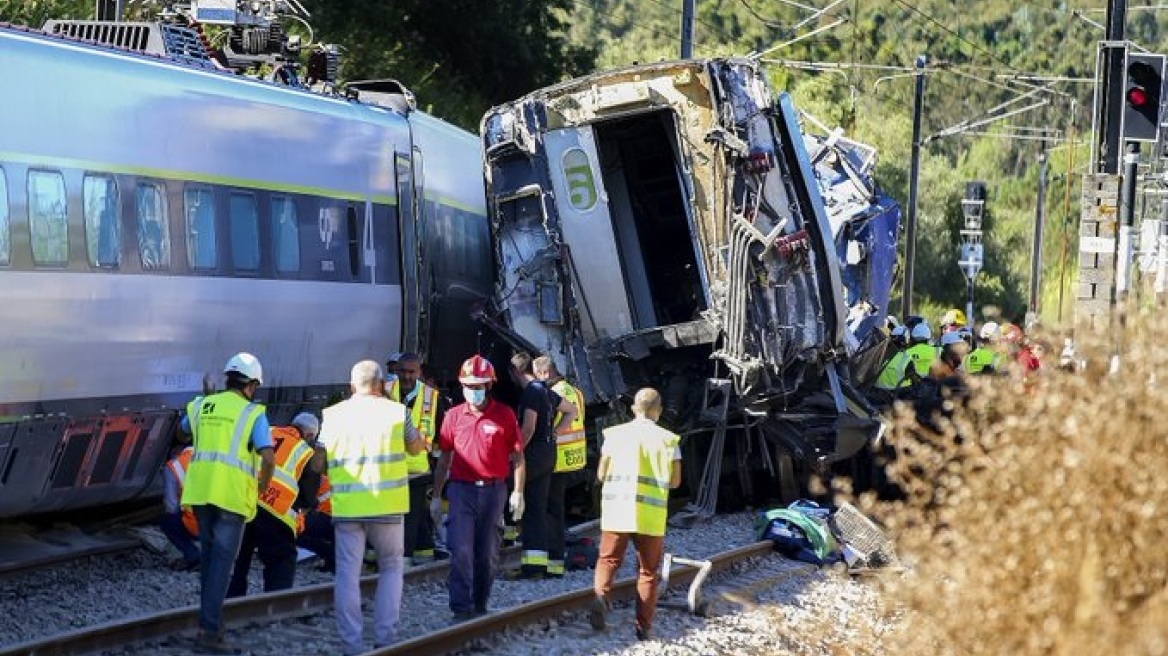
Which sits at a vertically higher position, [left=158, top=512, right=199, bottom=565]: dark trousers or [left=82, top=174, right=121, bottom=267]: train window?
[left=82, top=174, right=121, bottom=267]: train window

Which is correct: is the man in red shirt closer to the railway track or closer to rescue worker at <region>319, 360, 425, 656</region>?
the railway track

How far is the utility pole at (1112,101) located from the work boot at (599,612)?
30.4 ft

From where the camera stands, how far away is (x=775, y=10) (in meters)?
92.6

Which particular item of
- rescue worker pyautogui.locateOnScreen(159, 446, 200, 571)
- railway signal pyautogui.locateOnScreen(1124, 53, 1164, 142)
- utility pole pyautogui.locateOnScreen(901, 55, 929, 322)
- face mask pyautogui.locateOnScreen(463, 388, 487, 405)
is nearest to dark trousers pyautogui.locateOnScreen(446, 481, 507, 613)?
face mask pyautogui.locateOnScreen(463, 388, 487, 405)

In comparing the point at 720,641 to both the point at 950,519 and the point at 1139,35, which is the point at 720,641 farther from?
the point at 1139,35

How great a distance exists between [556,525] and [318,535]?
5.91 feet

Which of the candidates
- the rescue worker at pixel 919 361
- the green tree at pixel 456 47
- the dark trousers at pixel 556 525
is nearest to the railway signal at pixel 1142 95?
the rescue worker at pixel 919 361

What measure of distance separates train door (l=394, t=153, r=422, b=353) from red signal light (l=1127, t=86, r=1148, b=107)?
6.59 m

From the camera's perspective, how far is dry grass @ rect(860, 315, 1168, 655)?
770 cm

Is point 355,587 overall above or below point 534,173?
below

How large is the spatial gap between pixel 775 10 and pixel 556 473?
7924 cm

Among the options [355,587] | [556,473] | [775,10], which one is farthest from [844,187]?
[775,10]

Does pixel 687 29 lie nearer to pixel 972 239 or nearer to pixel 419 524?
pixel 419 524

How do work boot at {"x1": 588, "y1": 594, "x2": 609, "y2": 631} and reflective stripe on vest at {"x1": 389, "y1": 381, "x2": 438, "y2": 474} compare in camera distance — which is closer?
work boot at {"x1": 588, "y1": 594, "x2": 609, "y2": 631}
